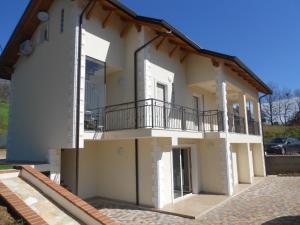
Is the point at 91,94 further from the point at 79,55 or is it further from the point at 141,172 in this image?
the point at 141,172

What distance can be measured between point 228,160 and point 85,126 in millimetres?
7407

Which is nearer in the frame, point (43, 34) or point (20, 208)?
point (20, 208)

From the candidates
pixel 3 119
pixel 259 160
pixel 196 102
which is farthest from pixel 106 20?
pixel 3 119

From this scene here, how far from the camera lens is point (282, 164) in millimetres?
22281

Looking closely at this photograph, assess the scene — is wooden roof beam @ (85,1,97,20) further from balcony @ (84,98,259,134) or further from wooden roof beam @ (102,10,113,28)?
balcony @ (84,98,259,134)

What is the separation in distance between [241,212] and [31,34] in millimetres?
12749

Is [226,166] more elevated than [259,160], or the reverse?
[226,166]

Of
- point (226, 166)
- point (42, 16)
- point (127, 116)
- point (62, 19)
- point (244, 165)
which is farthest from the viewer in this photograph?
point (244, 165)

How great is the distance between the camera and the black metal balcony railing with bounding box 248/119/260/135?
19.5 meters

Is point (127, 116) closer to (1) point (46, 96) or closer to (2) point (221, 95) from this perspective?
(1) point (46, 96)

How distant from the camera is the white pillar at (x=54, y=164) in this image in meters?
9.66

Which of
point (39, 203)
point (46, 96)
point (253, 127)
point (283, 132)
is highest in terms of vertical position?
point (46, 96)

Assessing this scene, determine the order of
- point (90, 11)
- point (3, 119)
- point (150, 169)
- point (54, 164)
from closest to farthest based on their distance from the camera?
point (54, 164) → point (150, 169) → point (90, 11) → point (3, 119)

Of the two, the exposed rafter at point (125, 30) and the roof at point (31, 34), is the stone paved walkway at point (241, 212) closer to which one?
the roof at point (31, 34)
